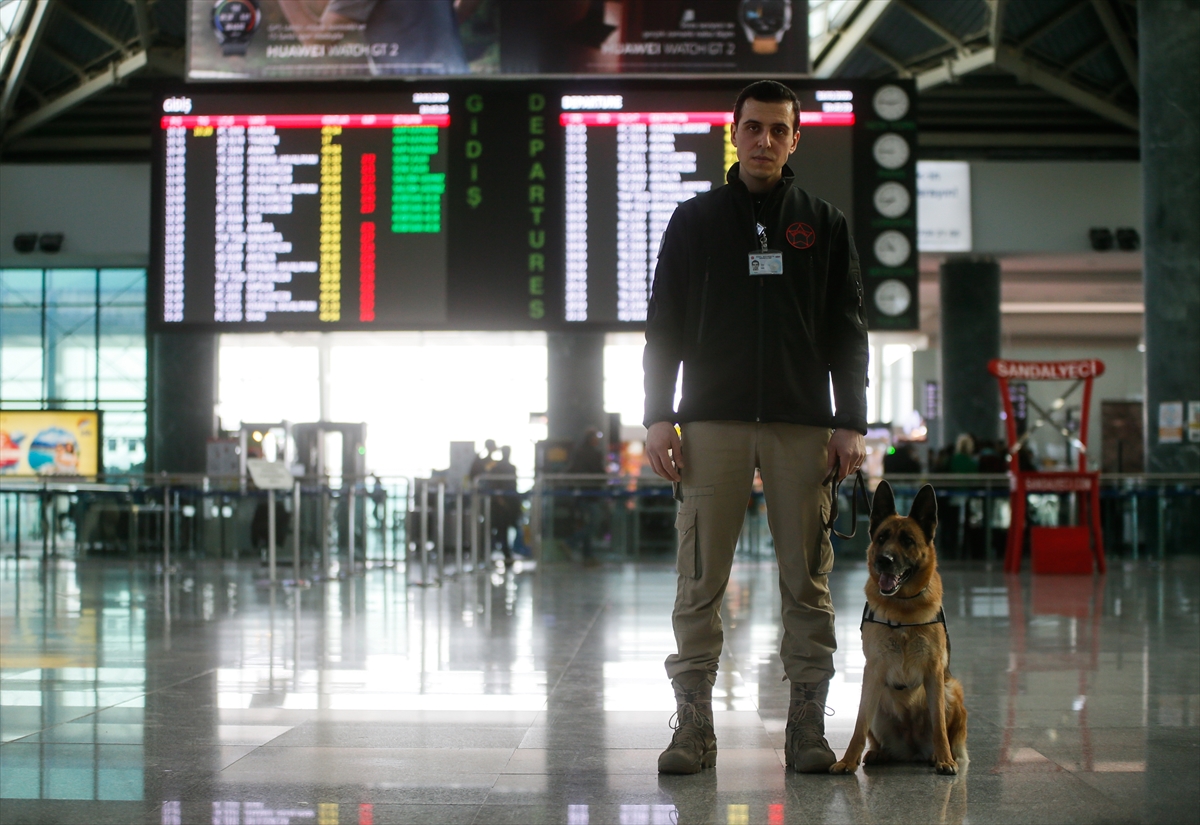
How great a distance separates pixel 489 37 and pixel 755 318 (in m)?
7.02

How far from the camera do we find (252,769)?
3316mm

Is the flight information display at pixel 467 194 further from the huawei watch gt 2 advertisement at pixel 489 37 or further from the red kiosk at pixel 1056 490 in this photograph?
the red kiosk at pixel 1056 490

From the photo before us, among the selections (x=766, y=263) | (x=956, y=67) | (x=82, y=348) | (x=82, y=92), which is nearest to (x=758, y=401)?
(x=766, y=263)

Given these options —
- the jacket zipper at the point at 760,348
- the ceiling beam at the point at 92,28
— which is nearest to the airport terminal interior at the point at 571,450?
the jacket zipper at the point at 760,348

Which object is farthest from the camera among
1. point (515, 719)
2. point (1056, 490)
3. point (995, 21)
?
point (995, 21)

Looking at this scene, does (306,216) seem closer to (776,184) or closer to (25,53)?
(776,184)

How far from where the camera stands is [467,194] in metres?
9.59

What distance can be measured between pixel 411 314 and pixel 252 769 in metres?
6.35

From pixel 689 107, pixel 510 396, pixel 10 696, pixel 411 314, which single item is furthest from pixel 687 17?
pixel 510 396

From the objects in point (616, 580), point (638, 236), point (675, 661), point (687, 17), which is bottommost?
point (616, 580)

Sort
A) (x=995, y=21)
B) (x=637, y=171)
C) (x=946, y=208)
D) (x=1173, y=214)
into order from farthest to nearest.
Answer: (x=946, y=208) < (x=995, y=21) < (x=1173, y=214) < (x=637, y=171)

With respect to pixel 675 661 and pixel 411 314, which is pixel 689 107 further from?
pixel 675 661

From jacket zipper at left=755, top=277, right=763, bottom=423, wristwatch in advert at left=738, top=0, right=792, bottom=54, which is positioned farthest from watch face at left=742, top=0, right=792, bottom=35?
jacket zipper at left=755, top=277, right=763, bottom=423

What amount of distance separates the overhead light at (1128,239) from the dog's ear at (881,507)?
19.5 meters
